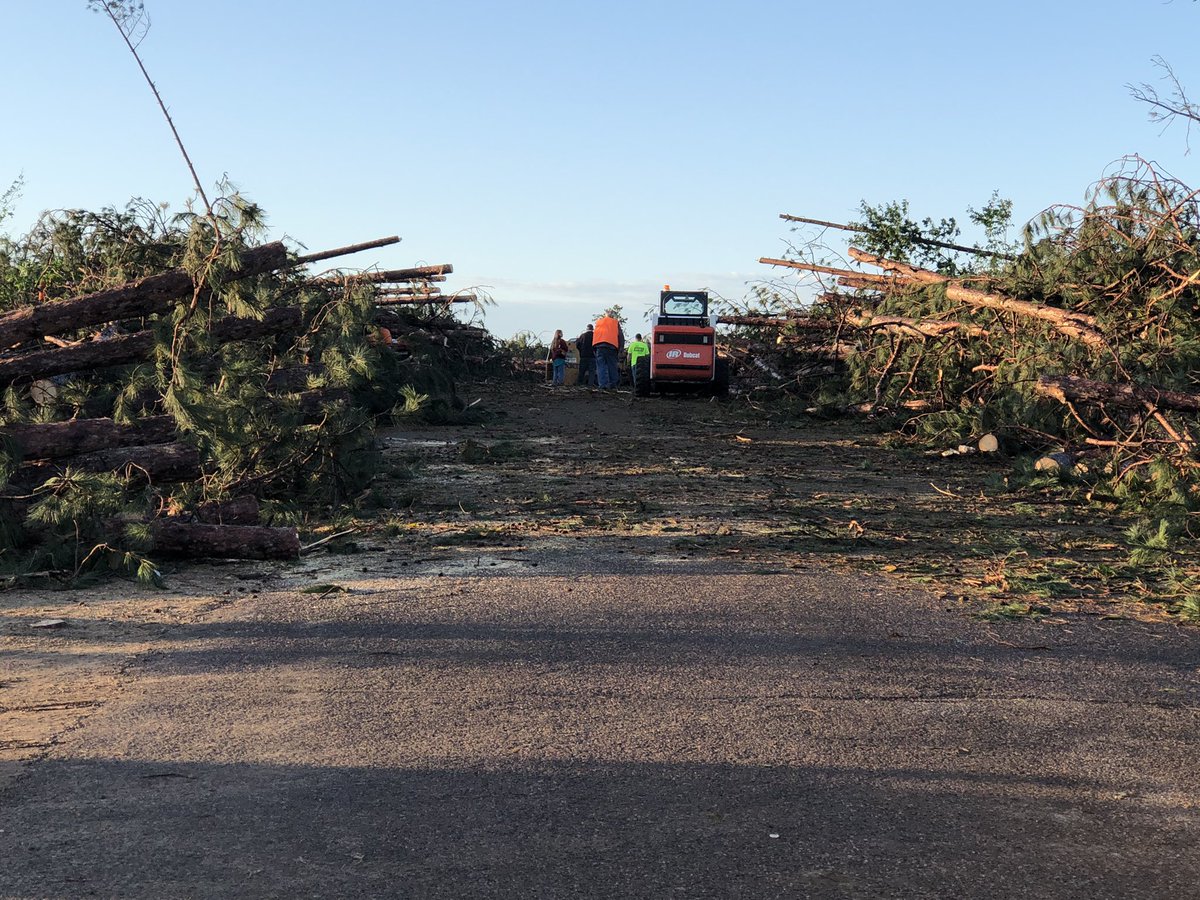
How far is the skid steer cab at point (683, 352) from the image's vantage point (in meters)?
24.7

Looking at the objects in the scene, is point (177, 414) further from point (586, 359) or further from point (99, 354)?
point (586, 359)

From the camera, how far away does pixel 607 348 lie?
94.0 feet

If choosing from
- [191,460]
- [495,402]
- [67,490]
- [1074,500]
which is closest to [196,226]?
[191,460]

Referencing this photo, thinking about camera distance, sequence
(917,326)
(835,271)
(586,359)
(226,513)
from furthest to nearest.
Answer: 1. (586,359)
2. (835,271)
3. (917,326)
4. (226,513)

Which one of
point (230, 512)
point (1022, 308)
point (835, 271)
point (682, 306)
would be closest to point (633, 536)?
point (230, 512)

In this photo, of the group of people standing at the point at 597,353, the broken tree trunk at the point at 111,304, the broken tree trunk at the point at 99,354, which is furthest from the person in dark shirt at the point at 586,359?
the broken tree trunk at the point at 111,304

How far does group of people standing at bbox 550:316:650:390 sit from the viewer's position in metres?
28.5

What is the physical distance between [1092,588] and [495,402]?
55.6ft

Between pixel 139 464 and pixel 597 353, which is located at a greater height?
pixel 597 353

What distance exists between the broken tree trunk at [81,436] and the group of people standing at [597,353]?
60.9ft

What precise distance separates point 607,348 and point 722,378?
4408mm

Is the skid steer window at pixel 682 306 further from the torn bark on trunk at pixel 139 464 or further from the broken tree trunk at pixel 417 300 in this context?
the torn bark on trunk at pixel 139 464

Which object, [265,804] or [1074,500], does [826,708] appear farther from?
[1074,500]

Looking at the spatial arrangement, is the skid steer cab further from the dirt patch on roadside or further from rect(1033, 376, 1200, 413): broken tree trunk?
rect(1033, 376, 1200, 413): broken tree trunk
